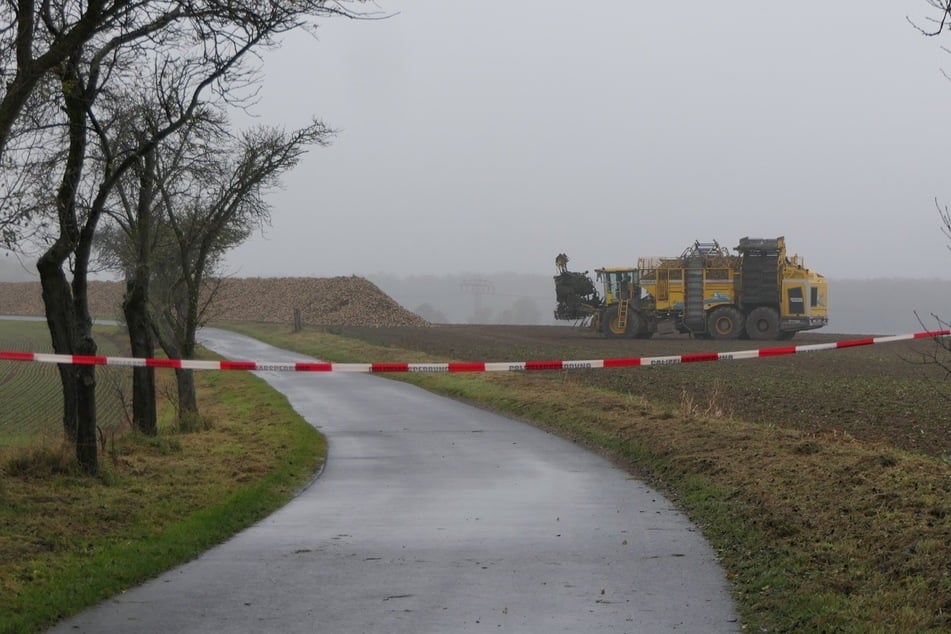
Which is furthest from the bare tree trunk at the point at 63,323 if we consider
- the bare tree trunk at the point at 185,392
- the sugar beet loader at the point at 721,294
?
the sugar beet loader at the point at 721,294

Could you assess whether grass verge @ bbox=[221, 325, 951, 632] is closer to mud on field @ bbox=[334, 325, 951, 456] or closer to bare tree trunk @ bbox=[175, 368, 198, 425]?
mud on field @ bbox=[334, 325, 951, 456]

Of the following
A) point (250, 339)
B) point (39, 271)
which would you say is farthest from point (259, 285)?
point (39, 271)

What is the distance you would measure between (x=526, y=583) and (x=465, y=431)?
492 inches

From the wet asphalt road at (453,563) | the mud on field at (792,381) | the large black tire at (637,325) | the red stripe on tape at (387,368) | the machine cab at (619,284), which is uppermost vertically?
the machine cab at (619,284)

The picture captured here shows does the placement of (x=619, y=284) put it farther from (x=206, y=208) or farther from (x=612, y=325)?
(x=206, y=208)

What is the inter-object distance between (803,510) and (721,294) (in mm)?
39779

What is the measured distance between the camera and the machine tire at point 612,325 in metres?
51.8

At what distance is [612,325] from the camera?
171 ft

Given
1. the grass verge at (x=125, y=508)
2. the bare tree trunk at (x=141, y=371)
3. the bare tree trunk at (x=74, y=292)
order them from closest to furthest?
1. the grass verge at (x=125, y=508)
2. the bare tree trunk at (x=74, y=292)
3. the bare tree trunk at (x=141, y=371)

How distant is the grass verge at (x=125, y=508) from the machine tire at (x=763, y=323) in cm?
3246

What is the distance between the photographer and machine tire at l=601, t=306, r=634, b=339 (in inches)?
2037

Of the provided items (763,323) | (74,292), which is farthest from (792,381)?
(763,323)

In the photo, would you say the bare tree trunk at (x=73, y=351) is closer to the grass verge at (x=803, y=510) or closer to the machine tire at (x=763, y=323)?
the grass verge at (x=803, y=510)

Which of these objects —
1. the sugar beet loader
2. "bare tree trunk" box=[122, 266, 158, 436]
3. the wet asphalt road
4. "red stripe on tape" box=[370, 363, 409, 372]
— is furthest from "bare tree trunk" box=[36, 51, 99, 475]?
the sugar beet loader
